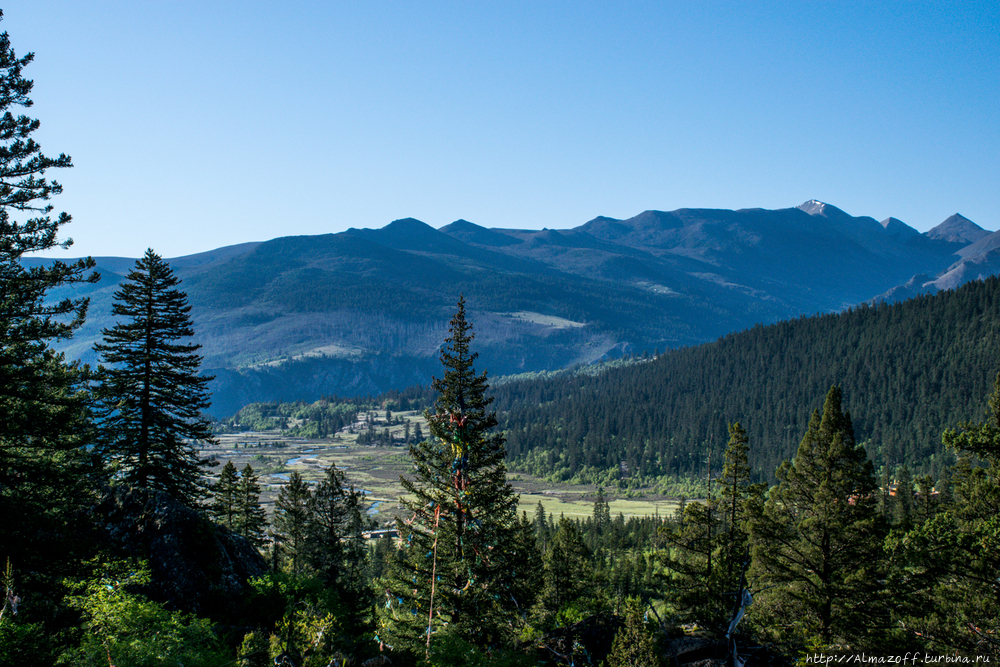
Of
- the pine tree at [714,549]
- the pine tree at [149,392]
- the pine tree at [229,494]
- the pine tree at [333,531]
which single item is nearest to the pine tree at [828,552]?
the pine tree at [714,549]

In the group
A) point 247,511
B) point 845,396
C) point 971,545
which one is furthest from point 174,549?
point 845,396

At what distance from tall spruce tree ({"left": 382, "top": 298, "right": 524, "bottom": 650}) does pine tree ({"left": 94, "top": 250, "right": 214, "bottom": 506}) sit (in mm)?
14126

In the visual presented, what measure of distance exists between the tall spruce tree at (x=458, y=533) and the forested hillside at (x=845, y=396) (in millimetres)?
128105

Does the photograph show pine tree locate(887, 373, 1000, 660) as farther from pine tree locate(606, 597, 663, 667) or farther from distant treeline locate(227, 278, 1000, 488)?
distant treeline locate(227, 278, 1000, 488)

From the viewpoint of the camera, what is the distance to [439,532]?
926 inches

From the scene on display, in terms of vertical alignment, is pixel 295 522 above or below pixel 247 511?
below

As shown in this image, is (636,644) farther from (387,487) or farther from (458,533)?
(387,487)

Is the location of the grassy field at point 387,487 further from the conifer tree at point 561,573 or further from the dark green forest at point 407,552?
the dark green forest at point 407,552

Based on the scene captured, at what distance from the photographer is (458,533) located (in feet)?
77.8

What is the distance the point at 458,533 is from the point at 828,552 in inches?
652

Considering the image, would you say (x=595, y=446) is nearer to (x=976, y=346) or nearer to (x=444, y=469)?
(x=976, y=346)

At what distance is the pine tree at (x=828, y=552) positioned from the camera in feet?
87.4

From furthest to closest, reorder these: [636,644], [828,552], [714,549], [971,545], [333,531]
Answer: [333,531]
[714,549]
[828,552]
[971,545]
[636,644]

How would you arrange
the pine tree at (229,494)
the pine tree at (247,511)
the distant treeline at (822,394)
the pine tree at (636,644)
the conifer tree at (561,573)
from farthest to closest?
the distant treeline at (822,394) < the pine tree at (247,511) < the pine tree at (229,494) < the conifer tree at (561,573) < the pine tree at (636,644)
